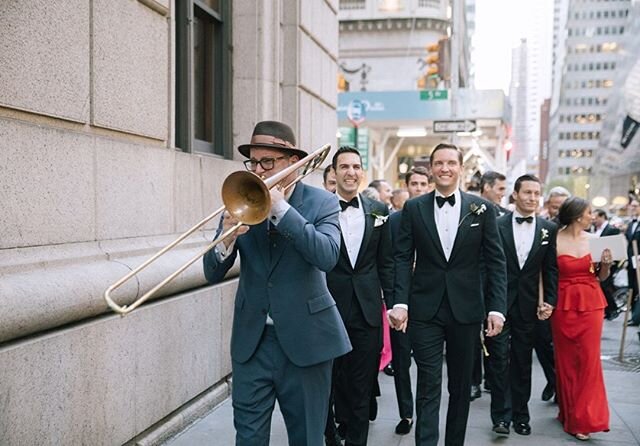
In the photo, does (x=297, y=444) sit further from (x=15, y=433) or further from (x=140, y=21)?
(x=140, y=21)

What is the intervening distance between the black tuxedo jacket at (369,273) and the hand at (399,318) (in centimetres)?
23

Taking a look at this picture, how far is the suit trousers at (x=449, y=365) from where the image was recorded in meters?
5.12

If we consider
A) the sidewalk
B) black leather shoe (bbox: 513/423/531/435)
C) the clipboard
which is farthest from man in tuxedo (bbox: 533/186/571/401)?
black leather shoe (bbox: 513/423/531/435)

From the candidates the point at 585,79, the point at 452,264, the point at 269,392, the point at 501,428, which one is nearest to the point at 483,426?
the point at 501,428

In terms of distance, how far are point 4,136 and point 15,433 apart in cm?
167

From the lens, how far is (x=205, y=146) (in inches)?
295

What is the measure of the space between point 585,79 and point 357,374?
6299 inches

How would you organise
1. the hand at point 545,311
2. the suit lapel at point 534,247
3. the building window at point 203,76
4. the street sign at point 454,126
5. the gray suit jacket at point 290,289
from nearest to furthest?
the gray suit jacket at point 290,289 → the hand at point 545,311 → the suit lapel at point 534,247 → the building window at point 203,76 → the street sign at point 454,126

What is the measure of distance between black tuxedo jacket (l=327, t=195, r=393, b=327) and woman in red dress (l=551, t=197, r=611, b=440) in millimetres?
1910

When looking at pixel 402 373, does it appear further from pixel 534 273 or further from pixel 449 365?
pixel 534 273

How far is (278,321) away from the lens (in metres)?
3.77

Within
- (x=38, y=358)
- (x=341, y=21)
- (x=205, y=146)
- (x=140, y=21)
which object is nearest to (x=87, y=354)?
(x=38, y=358)

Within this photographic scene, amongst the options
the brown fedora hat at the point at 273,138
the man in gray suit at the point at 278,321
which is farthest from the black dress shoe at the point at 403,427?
the brown fedora hat at the point at 273,138

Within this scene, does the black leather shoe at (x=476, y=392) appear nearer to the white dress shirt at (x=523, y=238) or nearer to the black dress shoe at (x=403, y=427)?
the black dress shoe at (x=403, y=427)
